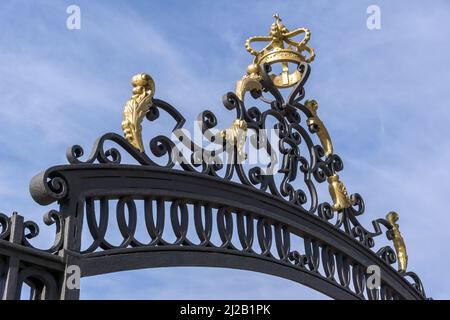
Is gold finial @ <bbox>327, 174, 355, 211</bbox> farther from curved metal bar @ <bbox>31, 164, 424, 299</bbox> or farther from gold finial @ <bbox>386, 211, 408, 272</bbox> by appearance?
gold finial @ <bbox>386, 211, 408, 272</bbox>

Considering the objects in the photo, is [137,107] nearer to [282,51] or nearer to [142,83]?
[142,83]

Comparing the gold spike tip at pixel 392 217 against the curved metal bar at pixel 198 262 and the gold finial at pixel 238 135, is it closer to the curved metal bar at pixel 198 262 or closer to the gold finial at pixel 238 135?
the curved metal bar at pixel 198 262

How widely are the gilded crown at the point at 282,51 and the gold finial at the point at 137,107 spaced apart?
1.42 metres

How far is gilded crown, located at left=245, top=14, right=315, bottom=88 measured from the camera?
5590 millimetres

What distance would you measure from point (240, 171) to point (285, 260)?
0.61 meters

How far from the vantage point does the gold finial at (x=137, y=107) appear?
4.16m

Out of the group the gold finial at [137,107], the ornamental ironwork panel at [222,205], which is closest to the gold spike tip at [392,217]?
the ornamental ironwork panel at [222,205]

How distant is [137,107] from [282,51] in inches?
67.9

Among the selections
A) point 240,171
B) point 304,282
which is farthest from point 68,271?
point 304,282

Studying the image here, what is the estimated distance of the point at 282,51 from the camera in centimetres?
560

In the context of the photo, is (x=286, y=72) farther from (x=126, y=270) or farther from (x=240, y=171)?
(x=126, y=270)

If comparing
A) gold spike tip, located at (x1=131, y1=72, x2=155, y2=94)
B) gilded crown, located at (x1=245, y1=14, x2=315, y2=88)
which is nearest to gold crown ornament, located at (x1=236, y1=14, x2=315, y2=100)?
gilded crown, located at (x1=245, y1=14, x2=315, y2=88)

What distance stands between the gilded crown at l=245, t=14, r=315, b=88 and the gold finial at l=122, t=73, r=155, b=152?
1.42 metres

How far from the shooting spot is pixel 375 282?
18.2ft
